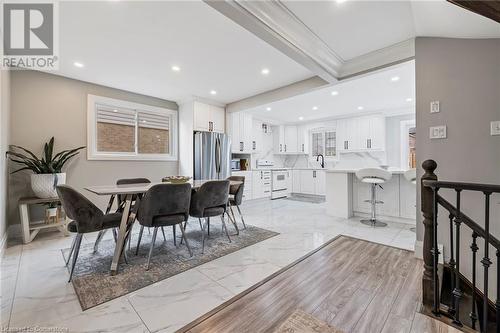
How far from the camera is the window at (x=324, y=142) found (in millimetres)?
6812

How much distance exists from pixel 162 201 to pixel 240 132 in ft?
12.2

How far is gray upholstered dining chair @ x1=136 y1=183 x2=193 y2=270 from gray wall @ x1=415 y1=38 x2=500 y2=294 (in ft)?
8.66

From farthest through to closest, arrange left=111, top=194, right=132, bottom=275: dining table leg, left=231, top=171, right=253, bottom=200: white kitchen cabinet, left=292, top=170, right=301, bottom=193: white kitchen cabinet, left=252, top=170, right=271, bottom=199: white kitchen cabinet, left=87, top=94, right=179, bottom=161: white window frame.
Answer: left=292, top=170, right=301, bottom=193: white kitchen cabinet
left=252, top=170, right=271, bottom=199: white kitchen cabinet
left=231, top=171, right=253, bottom=200: white kitchen cabinet
left=87, top=94, right=179, bottom=161: white window frame
left=111, top=194, right=132, bottom=275: dining table leg

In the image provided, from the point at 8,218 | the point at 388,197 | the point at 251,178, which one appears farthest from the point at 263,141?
the point at 8,218

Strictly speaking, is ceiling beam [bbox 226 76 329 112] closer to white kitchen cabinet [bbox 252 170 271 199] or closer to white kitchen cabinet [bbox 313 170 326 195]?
white kitchen cabinet [bbox 252 170 271 199]

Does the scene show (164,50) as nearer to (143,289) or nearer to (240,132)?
(143,289)

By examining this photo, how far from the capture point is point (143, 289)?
6.04ft

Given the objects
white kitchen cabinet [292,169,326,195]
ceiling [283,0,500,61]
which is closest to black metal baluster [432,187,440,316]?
ceiling [283,0,500,61]

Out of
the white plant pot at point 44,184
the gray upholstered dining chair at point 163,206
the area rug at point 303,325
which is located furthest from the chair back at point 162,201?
the white plant pot at point 44,184

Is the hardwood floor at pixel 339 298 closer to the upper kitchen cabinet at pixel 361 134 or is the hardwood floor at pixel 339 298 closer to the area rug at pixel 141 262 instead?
the area rug at pixel 141 262

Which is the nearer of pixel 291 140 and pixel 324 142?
pixel 324 142

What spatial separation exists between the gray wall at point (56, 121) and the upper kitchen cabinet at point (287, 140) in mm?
4533

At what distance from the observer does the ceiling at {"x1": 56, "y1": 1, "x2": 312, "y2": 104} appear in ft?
7.03

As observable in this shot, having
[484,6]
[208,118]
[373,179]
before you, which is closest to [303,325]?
[484,6]
